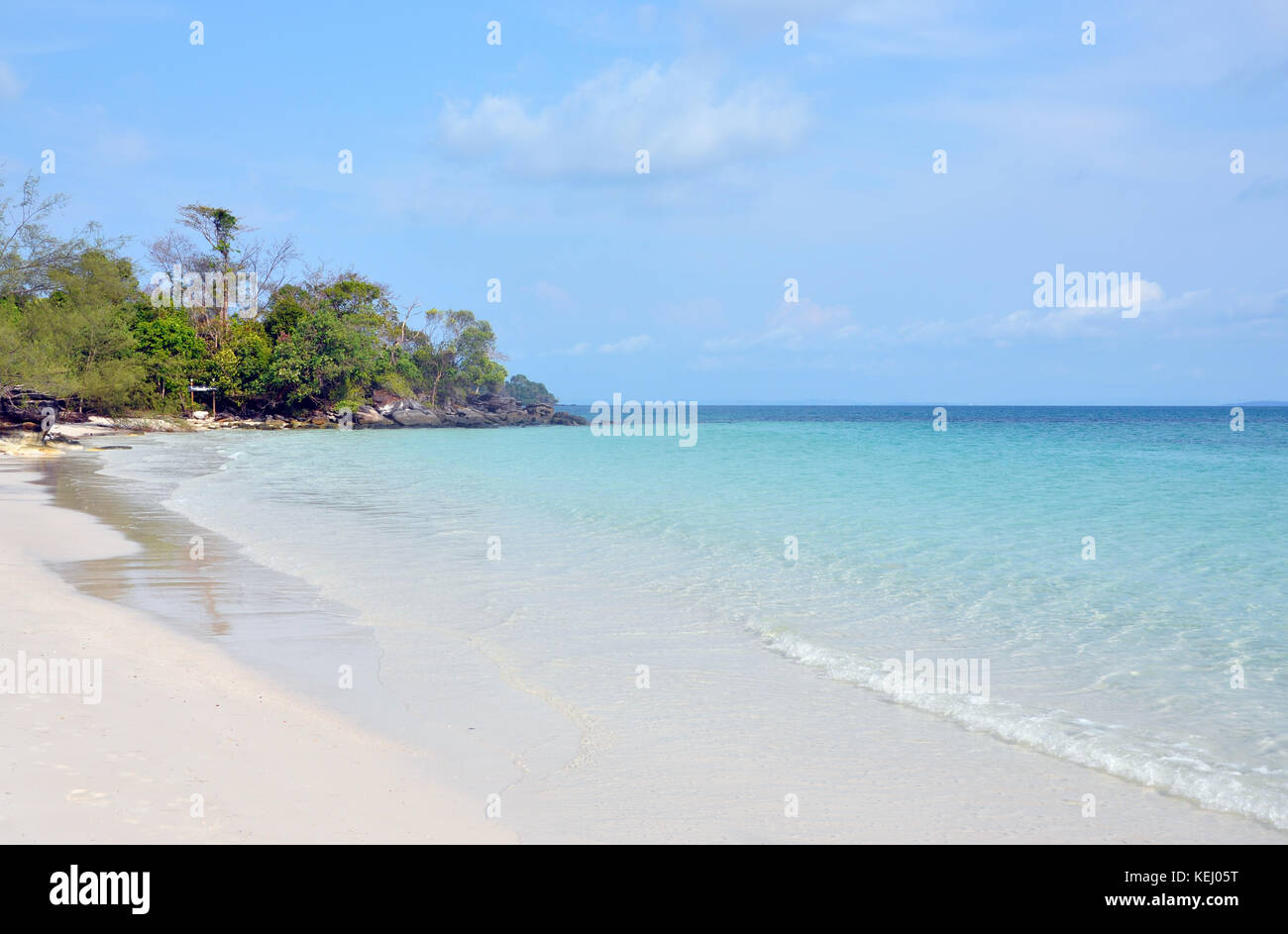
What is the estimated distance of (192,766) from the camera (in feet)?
12.7

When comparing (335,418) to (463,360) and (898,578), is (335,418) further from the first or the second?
(898,578)

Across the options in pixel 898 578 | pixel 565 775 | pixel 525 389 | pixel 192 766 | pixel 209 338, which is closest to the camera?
pixel 192 766

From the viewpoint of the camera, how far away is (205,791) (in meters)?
3.60

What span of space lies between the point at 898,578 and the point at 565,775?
18.9 ft

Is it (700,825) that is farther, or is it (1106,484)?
(1106,484)

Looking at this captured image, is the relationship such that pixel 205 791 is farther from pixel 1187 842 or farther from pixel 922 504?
pixel 922 504

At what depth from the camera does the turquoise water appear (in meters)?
5.17

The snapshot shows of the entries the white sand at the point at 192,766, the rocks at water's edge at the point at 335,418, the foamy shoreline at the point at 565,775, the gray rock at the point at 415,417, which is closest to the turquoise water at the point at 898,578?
the foamy shoreline at the point at 565,775

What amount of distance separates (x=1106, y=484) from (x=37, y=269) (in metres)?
42.0

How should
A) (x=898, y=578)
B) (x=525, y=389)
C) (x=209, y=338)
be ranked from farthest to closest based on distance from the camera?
1. (x=525, y=389)
2. (x=209, y=338)
3. (x=898, y=578)

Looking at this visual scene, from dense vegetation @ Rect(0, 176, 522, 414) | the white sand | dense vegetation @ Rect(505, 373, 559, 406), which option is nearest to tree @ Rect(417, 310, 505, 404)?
dense vegetation @ Rect(0, 176, 522, 414)

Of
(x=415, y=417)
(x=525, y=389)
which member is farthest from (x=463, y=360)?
(x=525, y=389)

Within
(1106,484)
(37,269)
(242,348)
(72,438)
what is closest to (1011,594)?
(1106,484)

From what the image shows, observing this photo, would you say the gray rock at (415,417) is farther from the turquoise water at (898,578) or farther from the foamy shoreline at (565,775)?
the foamy shoreline at (565,775)
